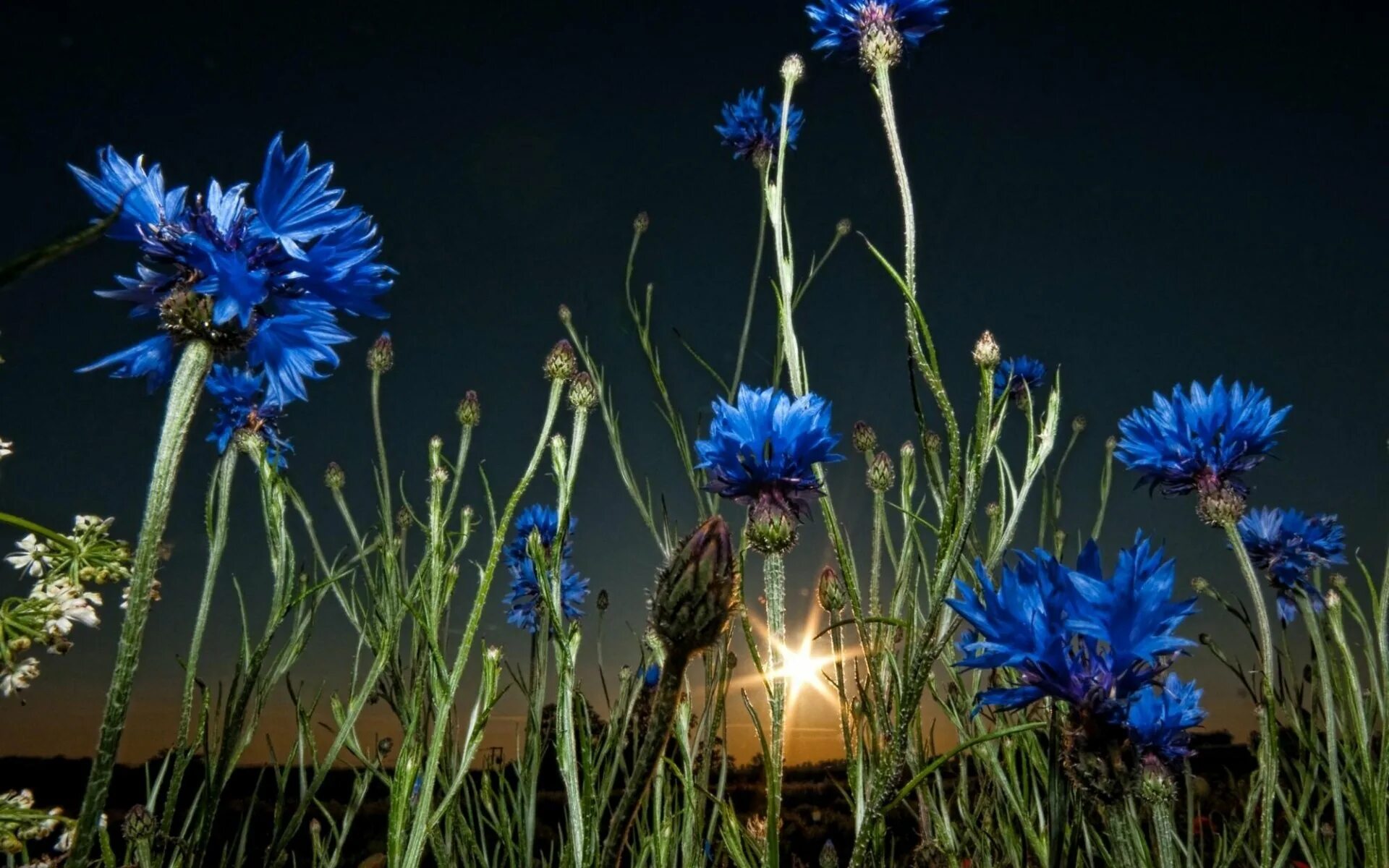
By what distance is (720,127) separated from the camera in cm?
231

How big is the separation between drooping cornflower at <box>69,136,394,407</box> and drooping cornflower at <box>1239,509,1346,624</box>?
2.44 metres

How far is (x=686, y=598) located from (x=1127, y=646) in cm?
47

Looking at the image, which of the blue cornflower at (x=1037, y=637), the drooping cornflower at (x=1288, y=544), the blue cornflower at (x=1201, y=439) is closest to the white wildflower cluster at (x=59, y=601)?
the blue cornflower at (x=1037, y=637)

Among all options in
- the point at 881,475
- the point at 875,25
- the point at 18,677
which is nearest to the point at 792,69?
the point at 875,25

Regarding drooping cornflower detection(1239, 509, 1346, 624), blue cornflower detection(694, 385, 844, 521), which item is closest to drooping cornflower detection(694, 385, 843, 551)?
blue cornflower detection(694, 385, 844, 521)

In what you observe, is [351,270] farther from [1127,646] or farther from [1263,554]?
[1263,554]

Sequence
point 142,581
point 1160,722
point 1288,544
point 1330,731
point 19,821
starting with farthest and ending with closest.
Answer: point 1288,544, point 1330,731, point 1160,722, point 19,821, point 142,581

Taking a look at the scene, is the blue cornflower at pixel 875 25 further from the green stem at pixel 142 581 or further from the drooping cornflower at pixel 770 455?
the green stem at pixel 142 581

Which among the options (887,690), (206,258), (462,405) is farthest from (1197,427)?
(206,258)

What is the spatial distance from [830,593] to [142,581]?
1.16 meters

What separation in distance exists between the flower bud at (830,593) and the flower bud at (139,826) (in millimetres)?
1157

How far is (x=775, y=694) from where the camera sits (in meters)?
1.14

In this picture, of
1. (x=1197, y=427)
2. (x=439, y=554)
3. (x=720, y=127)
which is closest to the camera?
(x=439, y=554)

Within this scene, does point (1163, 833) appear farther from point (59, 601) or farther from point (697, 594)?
point (59, 601)
